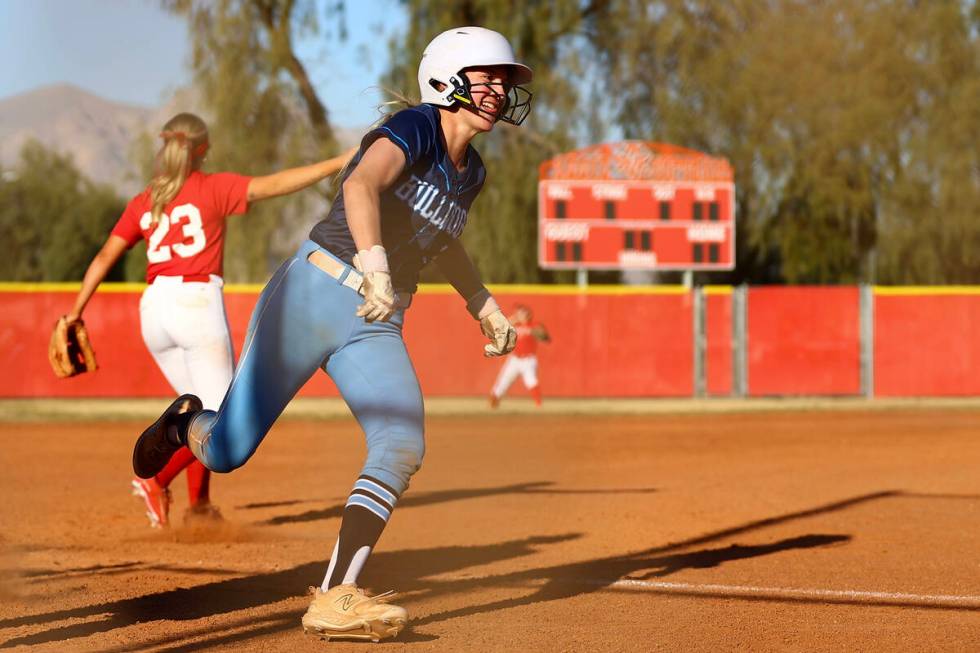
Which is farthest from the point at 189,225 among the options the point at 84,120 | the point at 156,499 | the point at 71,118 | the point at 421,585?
the point at 71,118

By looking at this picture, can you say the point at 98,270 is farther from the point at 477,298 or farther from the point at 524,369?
the point at 524,369

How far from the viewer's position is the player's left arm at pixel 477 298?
15.1ft

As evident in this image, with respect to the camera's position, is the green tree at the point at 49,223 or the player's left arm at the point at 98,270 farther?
the green tree at the point at 49,223

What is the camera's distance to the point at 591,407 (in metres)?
20.0

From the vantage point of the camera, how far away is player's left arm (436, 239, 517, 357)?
4.60 m

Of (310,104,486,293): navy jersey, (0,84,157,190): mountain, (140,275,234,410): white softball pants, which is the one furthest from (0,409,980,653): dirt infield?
(0,84,157,190): mountain

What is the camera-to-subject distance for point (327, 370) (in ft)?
13.7

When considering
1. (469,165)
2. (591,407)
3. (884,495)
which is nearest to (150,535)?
(469,165)

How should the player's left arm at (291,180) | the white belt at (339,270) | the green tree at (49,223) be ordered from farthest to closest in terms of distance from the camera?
the green tree at (49,223)
the player's left arm at (291,180)
the white belt at (339,270)

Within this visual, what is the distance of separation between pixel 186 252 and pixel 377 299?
2524 mm

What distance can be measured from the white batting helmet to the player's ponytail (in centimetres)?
209

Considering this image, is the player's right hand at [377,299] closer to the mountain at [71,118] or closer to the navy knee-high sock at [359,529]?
the navy knee-high sock at [359,529]

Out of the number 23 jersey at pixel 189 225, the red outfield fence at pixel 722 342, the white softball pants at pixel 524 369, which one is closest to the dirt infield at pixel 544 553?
the number 23 jersey at pixel 189 225

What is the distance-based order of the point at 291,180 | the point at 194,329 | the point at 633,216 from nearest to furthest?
the point at 291,180 < the point at 194,329 < the point at 633,216
